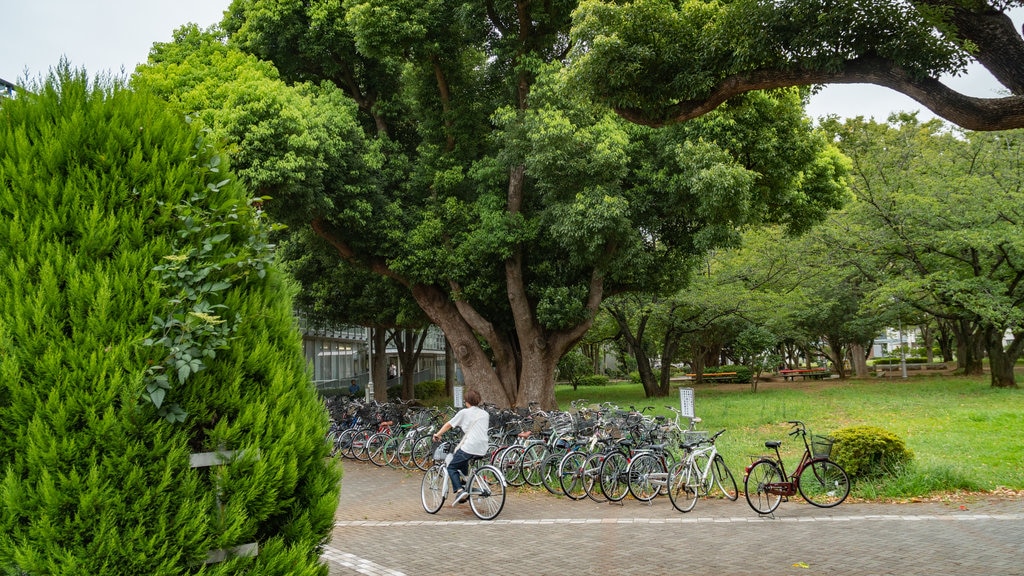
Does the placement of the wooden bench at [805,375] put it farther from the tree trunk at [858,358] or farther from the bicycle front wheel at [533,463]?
the bicycle front wheel at [533,463]

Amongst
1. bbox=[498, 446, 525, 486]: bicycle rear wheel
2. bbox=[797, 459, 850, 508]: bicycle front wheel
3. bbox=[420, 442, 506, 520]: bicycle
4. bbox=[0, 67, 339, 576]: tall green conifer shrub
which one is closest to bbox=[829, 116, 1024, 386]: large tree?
bbox=[797, 459, 850, 508]: bicycle front wheel

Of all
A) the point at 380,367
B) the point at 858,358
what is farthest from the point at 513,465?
the point at 858,358

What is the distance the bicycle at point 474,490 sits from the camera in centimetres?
919

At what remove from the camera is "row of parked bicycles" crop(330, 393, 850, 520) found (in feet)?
30.3

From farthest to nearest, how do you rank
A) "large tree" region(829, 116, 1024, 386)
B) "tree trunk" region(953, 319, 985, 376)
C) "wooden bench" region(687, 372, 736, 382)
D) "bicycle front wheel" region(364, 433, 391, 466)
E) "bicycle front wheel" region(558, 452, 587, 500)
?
"wooden bench" region(687, 372, 736, 382), "tree trunk" region(953, 319, 985, 376), "large tree" region(829, 116, 1024, 386), "bicycle front wheel" region(364, 433, 391, 466), "bicycle front wheel" region(558, 452, 587, 500)

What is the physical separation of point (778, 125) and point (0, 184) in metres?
14.1

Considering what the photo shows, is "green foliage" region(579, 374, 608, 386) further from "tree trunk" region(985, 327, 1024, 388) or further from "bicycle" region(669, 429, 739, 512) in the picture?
"bicycle" region(669, 429, 739, 512)

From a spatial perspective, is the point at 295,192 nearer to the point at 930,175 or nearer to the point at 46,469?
the point at 46,469

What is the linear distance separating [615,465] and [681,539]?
2.36m

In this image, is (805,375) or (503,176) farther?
(805,375)

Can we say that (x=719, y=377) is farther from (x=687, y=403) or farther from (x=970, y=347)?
(x=687, y=403)

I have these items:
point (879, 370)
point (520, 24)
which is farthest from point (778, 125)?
point (879, 370)

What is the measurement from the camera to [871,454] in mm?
10039

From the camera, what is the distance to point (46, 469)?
2.62 metres
